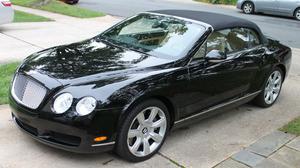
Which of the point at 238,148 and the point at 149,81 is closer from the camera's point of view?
the point at 149,81

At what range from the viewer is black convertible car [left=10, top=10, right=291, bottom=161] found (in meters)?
3.78

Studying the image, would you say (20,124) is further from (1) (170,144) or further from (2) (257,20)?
(2) (257,20)

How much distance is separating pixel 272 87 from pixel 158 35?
89.1 inches

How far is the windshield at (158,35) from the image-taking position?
474 cm

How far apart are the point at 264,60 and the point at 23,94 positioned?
3.42 meters

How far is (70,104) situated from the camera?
374 centimetres

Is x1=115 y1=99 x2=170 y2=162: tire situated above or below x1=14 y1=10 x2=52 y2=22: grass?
above

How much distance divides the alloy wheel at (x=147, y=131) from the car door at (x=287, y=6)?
17135mm

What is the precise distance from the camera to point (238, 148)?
4652mm

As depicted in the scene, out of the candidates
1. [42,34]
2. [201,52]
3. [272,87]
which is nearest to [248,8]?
[42,34]

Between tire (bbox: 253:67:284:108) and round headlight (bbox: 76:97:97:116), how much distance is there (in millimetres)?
3097

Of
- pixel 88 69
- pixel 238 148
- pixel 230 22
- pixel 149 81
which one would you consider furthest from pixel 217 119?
pixel 88 69

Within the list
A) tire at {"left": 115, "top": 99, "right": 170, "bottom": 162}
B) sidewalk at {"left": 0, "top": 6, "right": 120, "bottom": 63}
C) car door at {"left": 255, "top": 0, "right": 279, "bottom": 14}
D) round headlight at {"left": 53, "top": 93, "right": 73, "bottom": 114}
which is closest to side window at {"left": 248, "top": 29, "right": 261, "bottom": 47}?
tire at {"left": 115, "top": 99, "right": 170, "bottom": 162}

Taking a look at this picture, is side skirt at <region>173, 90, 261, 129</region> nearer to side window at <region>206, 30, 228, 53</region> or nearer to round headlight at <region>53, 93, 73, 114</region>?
side window at <region>206, 30, 228, 53</region>
